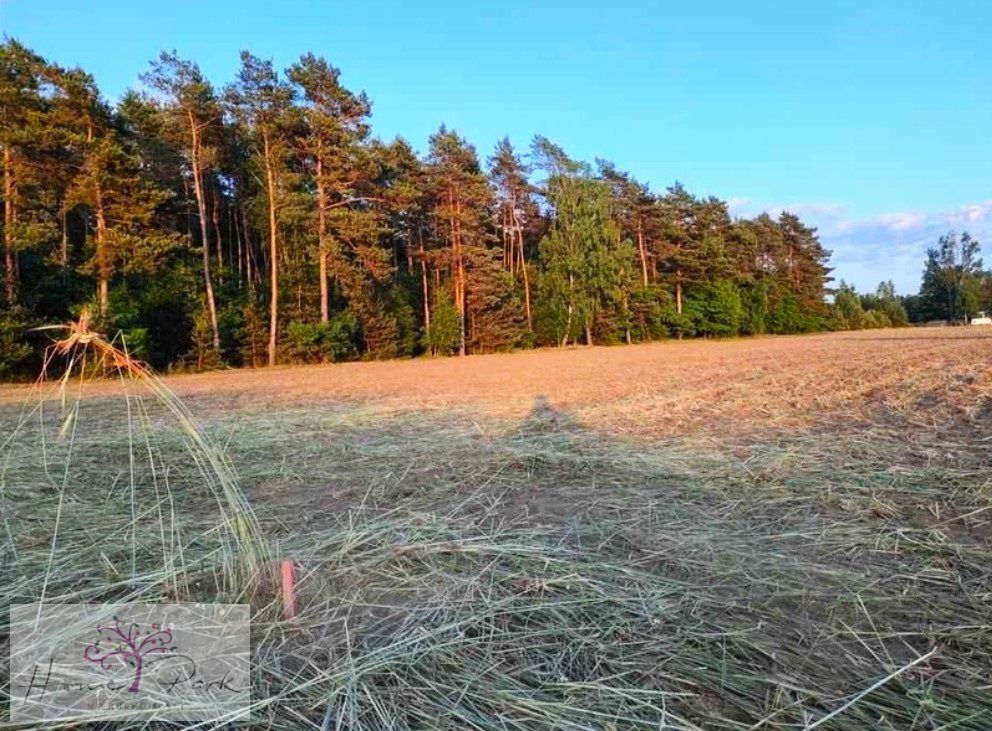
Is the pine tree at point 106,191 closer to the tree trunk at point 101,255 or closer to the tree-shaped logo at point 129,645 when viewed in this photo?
the tree trunk at point 101,255

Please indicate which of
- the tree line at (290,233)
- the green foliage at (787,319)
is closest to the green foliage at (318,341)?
the tree line at (290,233)

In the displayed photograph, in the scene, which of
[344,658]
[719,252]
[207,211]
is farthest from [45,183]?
[719,252]

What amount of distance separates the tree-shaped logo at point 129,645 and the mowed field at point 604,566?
0.81 ft

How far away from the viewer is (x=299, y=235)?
25688 millimetres

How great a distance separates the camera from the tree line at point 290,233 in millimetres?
18156

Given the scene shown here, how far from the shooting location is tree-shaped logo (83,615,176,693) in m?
1.53

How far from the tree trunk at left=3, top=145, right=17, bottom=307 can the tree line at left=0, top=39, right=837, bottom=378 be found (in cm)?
5

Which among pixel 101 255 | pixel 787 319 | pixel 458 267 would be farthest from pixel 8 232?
pixel 787 319

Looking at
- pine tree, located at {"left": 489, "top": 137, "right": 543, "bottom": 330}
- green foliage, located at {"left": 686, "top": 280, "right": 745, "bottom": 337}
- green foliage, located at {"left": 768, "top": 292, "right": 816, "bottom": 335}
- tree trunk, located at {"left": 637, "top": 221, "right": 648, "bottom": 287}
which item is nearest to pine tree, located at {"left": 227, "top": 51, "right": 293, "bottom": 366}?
pine tree, located at {"left": 489, "top": 137, "right": 543, "bottom": 330}

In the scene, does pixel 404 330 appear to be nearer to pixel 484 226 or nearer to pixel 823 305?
pixel 484 226

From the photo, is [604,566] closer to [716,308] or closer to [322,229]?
[322,229]

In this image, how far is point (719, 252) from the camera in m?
45.1

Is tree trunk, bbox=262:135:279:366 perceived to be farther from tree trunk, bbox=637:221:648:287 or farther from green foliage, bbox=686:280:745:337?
green foliage, bbox=686:280:745:337

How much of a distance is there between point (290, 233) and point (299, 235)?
647 mm
